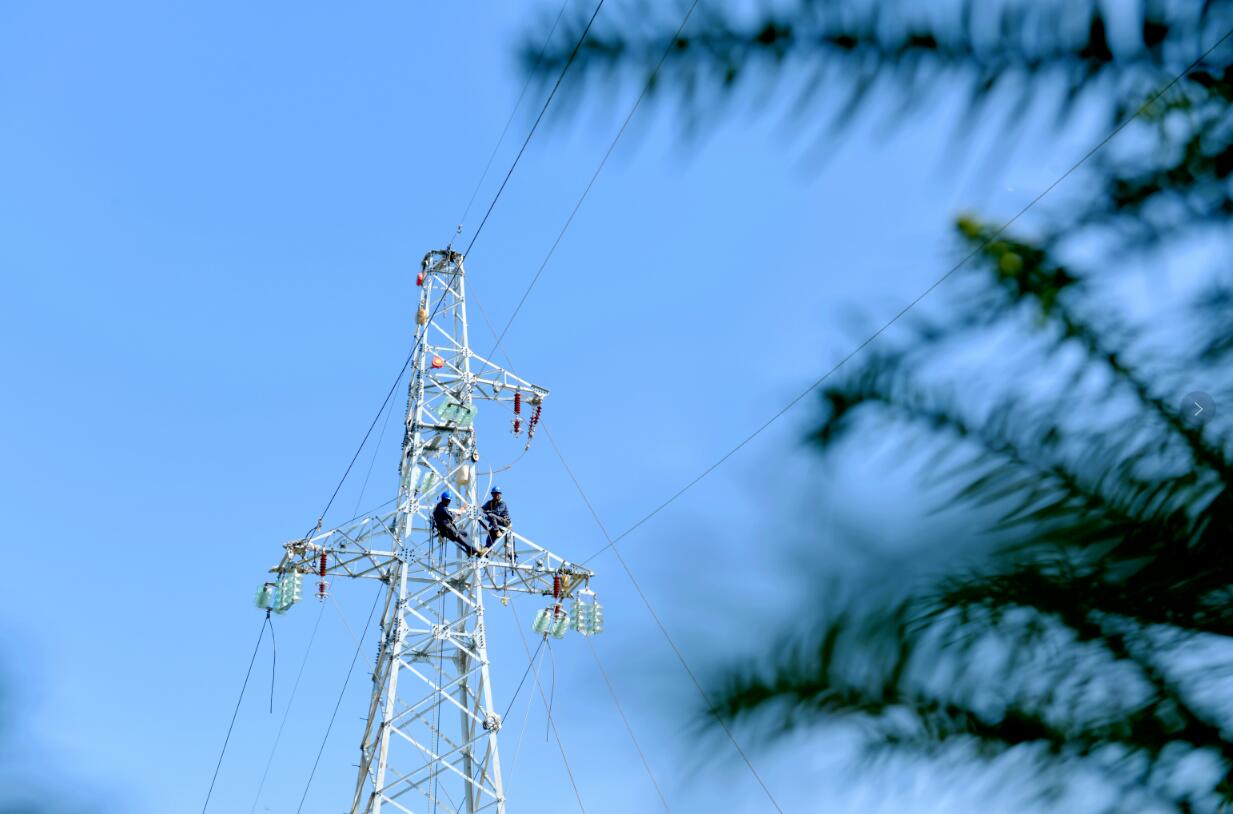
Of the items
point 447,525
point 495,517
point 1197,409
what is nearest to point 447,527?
point 447,525

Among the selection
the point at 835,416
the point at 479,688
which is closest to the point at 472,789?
the point at 479,688

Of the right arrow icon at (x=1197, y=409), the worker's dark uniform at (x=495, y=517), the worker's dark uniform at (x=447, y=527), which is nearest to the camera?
the right arrow icon at (x=1197, y=409)

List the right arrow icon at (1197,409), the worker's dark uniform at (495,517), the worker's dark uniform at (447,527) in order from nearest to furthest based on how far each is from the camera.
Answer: the right arrow icon at (1197,409) → the worker's dark uniform at (447,527) → the worker's dark uniform at (495,517)

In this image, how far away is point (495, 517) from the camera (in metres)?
10.3

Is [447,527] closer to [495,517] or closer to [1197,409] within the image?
[495,517]

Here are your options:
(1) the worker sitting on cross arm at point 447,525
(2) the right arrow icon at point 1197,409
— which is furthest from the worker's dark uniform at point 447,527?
(2) the right arrow icon at point 1197,409

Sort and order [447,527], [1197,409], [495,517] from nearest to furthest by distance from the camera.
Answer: [1197,409] → [447,527] → [495,517]

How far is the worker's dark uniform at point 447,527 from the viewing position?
988 centimetres

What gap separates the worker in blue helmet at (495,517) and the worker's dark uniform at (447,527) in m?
0.20

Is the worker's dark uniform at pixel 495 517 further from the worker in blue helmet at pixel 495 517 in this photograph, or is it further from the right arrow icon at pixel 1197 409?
the right arrow icon at pixel 1197 409

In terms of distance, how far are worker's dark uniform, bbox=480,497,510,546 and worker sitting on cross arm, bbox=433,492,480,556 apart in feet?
0.74

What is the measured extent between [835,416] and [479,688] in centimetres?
914

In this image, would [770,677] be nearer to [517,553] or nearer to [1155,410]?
[1155,410]

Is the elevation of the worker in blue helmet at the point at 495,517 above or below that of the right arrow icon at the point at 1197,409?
above
